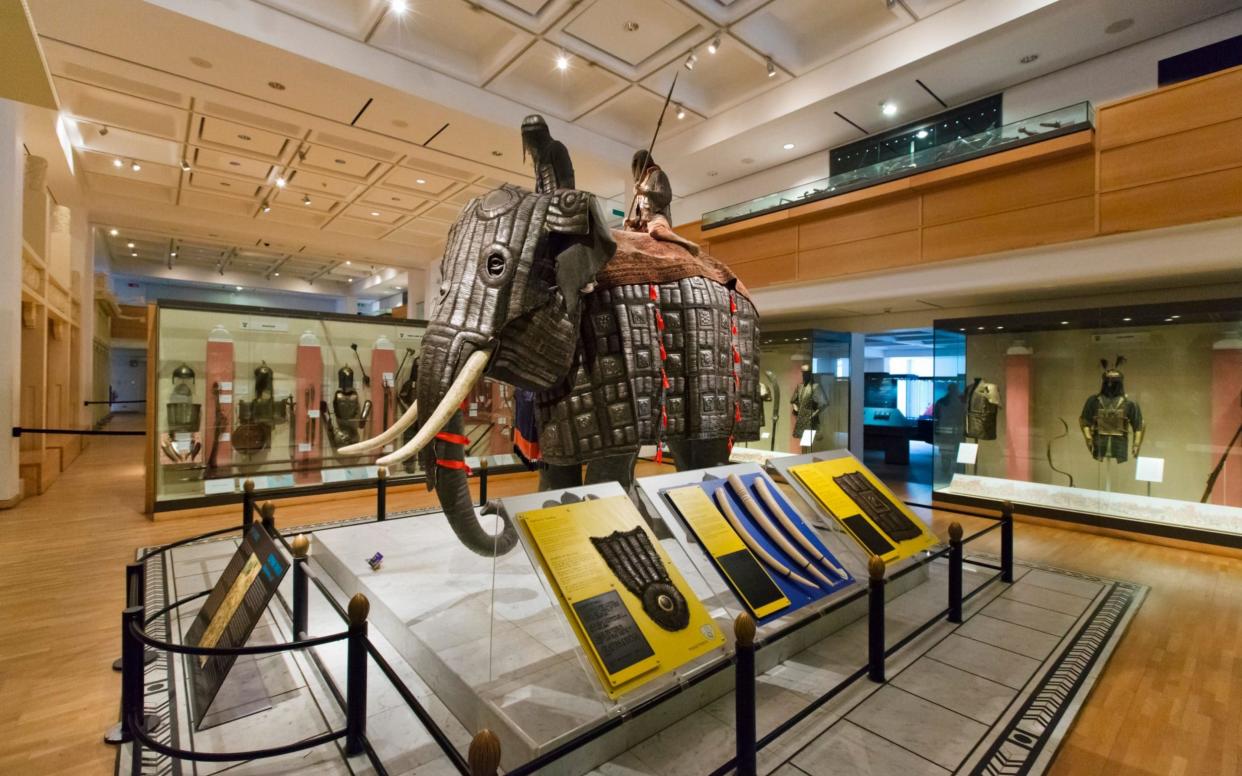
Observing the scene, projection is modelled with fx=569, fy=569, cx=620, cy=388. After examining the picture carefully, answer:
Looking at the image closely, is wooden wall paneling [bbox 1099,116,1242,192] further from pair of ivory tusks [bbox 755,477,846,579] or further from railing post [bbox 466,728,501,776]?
railing post [bbox 466,728,501,776]

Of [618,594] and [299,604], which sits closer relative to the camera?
[618,594]

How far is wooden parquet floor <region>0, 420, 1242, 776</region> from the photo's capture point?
1.92 metres

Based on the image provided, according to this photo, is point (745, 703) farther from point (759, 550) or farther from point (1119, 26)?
point (1119, 26)

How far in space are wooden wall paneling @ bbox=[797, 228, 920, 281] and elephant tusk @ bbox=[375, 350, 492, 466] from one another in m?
5.64

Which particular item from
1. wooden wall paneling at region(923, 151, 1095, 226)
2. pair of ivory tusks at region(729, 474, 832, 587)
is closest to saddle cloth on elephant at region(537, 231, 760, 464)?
pair of ivory tusks at region(729, 474, 832, 587)

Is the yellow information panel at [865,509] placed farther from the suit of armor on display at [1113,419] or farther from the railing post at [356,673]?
the suit of armor on display at [1113,419]

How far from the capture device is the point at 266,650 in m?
1.33

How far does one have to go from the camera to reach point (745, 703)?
59.9 inches

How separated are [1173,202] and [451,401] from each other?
5737mm

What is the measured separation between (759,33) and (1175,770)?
21.4 feet

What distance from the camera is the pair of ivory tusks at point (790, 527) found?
2527 mm

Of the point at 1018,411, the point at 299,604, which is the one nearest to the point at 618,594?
the point at 299,604

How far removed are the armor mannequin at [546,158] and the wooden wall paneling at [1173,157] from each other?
16.5 ft

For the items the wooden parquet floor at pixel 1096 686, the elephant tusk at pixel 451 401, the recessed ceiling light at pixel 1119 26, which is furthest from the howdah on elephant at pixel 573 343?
the recessed ceiling light at pixel 1119 26
